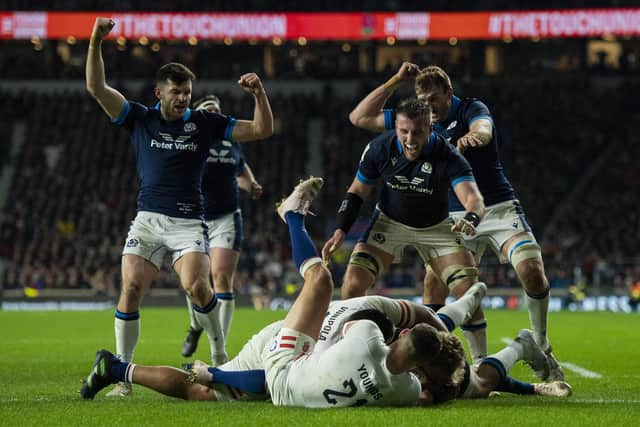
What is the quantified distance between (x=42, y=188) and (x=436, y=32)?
1489 centimetres

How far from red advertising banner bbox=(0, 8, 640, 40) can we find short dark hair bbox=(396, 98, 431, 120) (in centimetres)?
2974

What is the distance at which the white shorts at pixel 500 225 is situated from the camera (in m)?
9.25

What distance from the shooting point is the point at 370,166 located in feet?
29.6

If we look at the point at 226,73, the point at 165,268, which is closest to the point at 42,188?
the point at 165,268

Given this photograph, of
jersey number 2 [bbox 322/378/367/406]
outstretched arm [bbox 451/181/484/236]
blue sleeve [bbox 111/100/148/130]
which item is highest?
blue sleeve [bbox 111/100/148/130]

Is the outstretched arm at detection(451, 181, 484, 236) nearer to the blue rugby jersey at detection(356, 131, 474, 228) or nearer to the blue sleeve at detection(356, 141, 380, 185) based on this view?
the blue rugby jersey at detection(356, 131, 474, 228)

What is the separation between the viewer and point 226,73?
136 feet

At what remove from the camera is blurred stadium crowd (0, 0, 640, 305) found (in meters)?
29.5

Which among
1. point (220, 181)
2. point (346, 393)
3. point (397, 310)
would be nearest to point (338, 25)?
point (220, 181)

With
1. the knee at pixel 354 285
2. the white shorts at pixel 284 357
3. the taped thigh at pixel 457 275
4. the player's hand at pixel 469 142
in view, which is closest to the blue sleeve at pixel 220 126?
the knee at pixel 354 285

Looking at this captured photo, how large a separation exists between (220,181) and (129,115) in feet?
10.4

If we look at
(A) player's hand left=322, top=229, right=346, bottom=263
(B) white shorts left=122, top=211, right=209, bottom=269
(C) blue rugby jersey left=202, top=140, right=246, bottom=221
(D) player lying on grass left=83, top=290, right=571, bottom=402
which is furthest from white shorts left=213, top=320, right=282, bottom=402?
(C) blue rugby jersey left=202, top=140, right=246, bottom=221

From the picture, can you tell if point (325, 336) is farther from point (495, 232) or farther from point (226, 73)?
point (226, 73)

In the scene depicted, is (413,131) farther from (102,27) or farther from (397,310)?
(102,27)
